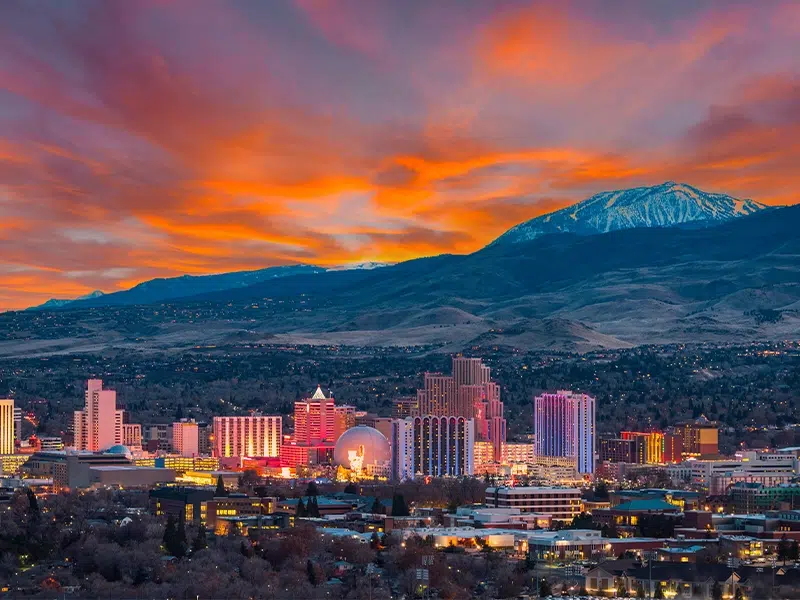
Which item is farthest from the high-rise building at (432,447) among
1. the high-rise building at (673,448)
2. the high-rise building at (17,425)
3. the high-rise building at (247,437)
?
the high-rise building at (17,425)

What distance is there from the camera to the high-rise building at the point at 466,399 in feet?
355

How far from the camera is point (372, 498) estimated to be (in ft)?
249

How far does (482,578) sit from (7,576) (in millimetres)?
11829

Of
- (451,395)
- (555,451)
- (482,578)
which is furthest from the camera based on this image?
(451,395)

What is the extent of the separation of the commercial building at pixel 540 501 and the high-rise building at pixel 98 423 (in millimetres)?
43764

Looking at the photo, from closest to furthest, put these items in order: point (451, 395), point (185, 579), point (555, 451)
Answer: point (185, 579), point (555, 451), point (451, 395)

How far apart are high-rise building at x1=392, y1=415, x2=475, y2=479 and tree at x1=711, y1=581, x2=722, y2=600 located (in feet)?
154

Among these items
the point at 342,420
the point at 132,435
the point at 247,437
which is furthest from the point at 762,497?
the point at 132,435

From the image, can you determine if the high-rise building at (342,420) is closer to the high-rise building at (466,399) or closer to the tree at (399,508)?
the high-rise building at (466,399)

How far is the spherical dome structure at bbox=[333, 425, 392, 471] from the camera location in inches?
3851

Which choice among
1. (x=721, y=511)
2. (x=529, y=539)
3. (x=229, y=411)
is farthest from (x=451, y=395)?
(x=529, y=539)

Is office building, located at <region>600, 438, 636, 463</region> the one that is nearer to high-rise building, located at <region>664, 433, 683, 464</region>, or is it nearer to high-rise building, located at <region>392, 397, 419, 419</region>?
high-rise building, located at <region>664, 433, 683, 464</region>

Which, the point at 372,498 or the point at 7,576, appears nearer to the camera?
the point at 7,576

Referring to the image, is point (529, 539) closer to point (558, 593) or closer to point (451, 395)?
point (558, 593)
